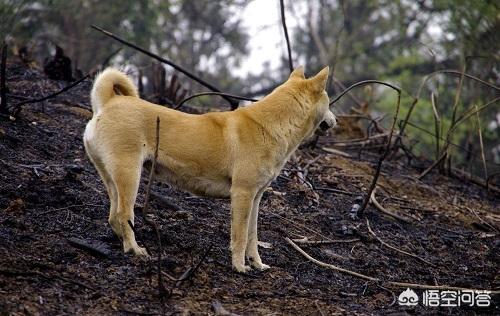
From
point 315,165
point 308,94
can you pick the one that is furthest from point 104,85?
point 315,165

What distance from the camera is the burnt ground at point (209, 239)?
491 centimetres

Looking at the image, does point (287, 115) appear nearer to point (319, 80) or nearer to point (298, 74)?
point (319, 80)

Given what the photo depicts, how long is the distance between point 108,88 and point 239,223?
1.65 m

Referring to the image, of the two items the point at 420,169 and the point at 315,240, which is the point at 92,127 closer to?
the point at 315,240

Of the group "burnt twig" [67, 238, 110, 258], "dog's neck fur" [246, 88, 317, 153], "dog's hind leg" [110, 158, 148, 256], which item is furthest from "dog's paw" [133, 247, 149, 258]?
"dog's neck fur" [246, 88, 317, 153]

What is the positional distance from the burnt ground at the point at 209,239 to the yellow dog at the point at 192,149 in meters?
0.33

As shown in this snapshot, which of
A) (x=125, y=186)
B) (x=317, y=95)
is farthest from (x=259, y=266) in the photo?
(x=317, y=95)

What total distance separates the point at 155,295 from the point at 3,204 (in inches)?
76.8

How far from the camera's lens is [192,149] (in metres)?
5.80

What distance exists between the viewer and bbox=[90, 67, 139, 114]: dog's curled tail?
228 inches

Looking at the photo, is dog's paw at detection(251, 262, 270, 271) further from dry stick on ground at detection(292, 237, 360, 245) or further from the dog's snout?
the dog's snout

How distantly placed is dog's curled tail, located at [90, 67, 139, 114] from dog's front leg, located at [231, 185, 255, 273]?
138 centimetres

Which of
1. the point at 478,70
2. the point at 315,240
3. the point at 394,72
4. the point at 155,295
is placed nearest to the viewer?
the point at 155,295

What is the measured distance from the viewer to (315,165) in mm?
9516
